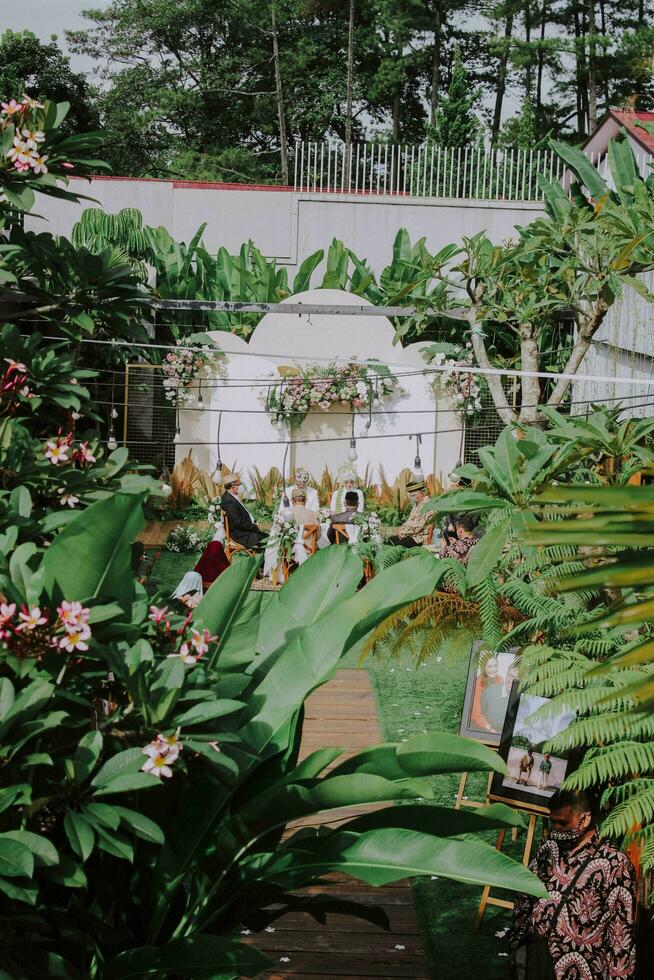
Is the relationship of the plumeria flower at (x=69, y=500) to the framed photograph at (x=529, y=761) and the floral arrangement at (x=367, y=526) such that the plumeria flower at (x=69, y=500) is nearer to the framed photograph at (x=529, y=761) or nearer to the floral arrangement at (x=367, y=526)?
the framed photograph at (x=529, y=761)

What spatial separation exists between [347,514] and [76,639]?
9411mm

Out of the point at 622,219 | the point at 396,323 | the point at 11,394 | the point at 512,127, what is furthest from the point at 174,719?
the point at 512,127

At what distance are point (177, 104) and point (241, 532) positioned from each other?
22169 mm

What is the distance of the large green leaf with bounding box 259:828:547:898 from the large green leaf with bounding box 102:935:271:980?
30cm

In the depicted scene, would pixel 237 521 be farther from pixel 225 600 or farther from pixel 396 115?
pixel 396 115

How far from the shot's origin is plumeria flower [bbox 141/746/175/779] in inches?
89.2

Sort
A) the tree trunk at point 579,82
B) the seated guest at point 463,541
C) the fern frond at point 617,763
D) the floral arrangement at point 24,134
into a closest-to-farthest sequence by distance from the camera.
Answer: the floral arrangement at point 24,134
the fern frond at point 617,763
the seated guest at point 463,541
the tree trunk at point 579,82

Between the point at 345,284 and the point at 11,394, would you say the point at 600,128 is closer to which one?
the point at 345,284

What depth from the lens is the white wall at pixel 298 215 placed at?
1817cm

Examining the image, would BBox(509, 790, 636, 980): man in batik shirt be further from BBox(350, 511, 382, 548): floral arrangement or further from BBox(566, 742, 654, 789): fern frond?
BBox(350, 511, 382, 548): floral arrangement

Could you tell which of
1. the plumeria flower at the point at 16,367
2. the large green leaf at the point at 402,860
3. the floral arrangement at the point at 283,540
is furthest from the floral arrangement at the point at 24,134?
the floral arrangement at the point at 283,540

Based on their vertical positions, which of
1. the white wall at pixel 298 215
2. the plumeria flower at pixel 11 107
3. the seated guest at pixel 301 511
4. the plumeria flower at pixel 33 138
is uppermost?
the white wall at pixel 298 215

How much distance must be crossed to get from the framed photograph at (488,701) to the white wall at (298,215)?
45.4ft

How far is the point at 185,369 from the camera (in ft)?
48.6
